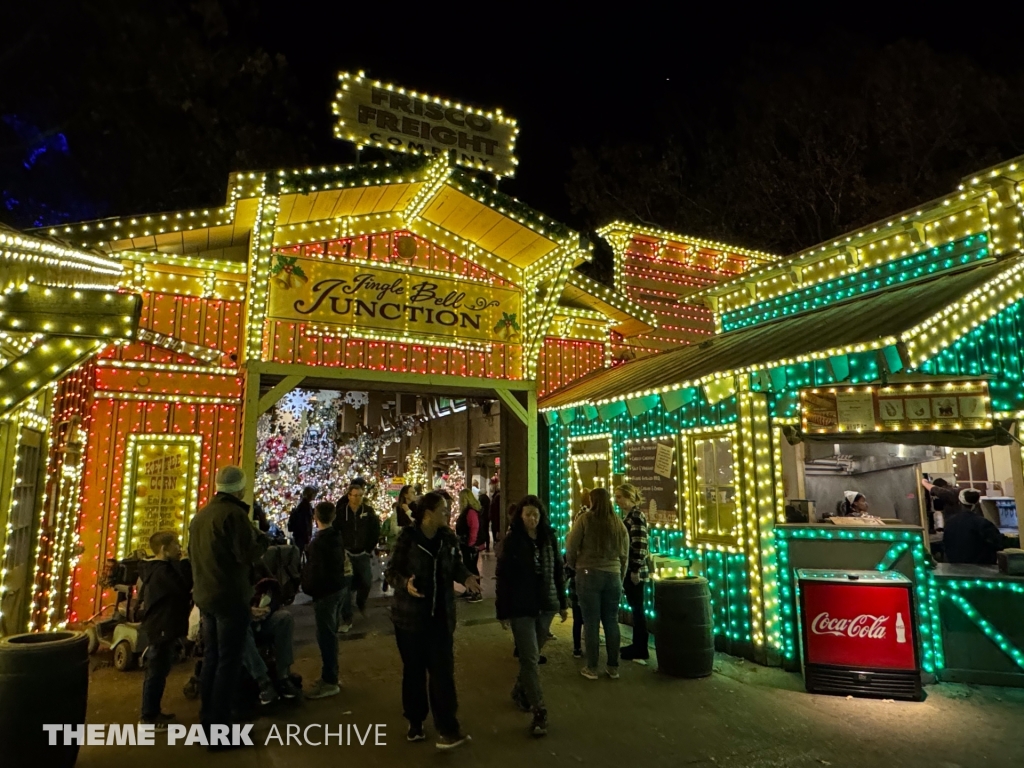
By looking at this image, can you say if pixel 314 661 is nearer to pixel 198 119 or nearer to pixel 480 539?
pixel 480 539

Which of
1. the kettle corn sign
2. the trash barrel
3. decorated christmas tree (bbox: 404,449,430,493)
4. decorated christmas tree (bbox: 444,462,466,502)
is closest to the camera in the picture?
the trash barrel

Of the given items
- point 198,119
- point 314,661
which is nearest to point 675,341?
point 314,661

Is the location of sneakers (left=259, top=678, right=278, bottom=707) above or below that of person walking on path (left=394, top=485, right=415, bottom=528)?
below

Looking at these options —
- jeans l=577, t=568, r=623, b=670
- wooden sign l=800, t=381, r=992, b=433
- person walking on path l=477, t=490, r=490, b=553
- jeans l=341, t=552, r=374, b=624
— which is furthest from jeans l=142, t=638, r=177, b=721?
person walking on path l=477, t=490, r=490, b=553

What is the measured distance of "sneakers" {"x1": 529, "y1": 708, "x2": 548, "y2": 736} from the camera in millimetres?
5022

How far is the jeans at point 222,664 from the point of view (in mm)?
4719

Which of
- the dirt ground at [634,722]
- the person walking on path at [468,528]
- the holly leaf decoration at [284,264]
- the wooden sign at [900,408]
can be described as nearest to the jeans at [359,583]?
the dirt ground at [634,722]

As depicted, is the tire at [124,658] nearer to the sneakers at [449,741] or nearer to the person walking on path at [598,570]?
the sneakers at [449,741]

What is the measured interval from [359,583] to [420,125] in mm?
7091

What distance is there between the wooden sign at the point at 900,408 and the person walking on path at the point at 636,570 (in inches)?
80.9

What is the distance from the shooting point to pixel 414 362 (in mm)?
10586

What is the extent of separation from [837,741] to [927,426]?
330 cm

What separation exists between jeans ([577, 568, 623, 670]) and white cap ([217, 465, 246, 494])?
→ 3.31 m

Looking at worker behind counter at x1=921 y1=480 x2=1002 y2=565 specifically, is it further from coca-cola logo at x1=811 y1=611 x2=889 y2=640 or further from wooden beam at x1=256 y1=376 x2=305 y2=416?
wooden beam at x1=256 y1=376 x2=305 y2=416
